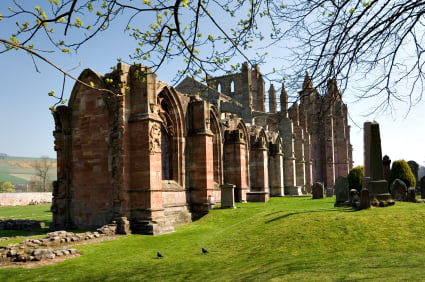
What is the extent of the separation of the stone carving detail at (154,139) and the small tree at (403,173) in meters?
15.8

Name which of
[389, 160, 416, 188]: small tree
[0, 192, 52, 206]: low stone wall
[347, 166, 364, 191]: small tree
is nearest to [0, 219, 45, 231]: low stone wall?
[389, 160, 416, 188]: small tree

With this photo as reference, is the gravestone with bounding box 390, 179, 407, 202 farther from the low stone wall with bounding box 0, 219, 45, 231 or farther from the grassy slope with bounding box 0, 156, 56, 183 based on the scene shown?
the grassy slope with bounding box 0, 156, 56, 183

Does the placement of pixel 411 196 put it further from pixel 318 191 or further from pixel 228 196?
pixel 228 196

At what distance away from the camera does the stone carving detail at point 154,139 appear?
12.9m

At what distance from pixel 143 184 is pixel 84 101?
4.44 m

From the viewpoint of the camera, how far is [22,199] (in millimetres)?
38844

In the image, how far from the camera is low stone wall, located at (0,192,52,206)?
3691 centimetres

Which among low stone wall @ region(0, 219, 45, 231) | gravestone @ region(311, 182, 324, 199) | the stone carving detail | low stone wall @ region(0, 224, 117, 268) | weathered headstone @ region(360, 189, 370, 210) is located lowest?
low stone wall @ region(0, 219, 45, 231)

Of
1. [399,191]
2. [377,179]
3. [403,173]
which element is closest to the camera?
[377,179]

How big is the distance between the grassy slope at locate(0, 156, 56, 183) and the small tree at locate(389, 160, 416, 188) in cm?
9337

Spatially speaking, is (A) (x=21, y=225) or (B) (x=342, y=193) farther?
(A) (x=21, y=225)

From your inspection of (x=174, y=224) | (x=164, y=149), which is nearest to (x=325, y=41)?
(x=174, y=224)

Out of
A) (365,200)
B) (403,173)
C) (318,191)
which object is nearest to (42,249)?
(365,200)

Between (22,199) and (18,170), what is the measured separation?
8980 cm
